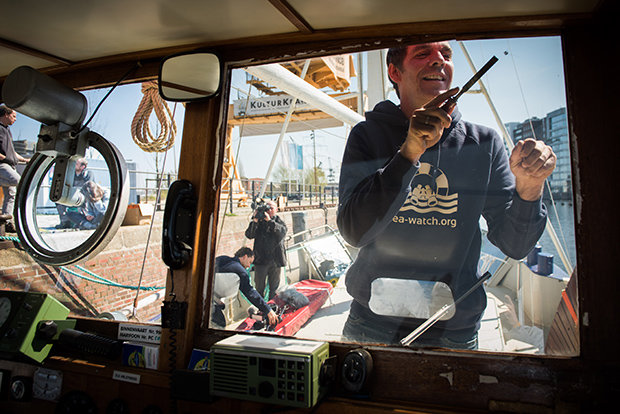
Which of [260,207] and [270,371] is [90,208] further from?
[270,371]

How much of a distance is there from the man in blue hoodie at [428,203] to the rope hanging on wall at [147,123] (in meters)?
0.94

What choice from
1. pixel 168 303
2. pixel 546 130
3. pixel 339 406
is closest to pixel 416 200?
pixel 546 130

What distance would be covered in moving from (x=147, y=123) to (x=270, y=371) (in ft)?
4.79

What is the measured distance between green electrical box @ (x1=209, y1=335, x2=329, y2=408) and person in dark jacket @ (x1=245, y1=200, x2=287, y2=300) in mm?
952

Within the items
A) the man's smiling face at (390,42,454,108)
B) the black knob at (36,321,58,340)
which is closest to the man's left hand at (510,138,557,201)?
the man's smiling face at (390,42,454,108)

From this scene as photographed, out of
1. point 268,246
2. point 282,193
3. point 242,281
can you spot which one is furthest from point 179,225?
point 282,193

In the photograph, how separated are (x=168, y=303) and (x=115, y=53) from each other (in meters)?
1.14

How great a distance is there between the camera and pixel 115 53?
158cm

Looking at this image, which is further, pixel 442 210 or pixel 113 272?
pixel 113 272

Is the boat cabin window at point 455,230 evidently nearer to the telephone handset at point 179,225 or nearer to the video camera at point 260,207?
the telephone handset at point 179,225

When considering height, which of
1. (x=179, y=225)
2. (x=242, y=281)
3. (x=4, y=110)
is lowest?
(x=242, y=281)

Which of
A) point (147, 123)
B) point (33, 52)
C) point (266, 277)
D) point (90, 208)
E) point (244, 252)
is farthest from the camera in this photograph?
point (266, 277)

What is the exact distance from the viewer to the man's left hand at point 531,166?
3.59ft

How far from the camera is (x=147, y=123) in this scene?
6.17 ft
